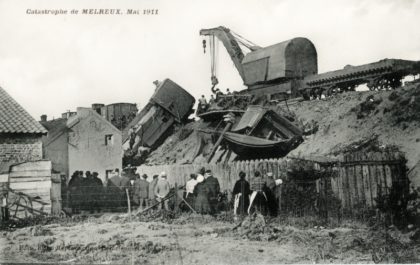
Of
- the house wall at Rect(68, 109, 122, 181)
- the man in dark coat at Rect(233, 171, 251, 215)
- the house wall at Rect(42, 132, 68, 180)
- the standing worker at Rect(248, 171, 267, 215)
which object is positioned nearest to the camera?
the standing worker at Rect(248, 171, 267, 215)

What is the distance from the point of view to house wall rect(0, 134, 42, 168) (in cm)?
1897

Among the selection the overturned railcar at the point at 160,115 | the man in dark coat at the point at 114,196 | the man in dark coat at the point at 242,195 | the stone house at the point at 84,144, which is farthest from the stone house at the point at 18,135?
the stone house at the point at 84,144

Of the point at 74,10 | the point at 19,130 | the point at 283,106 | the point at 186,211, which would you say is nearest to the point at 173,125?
the point at 283,106

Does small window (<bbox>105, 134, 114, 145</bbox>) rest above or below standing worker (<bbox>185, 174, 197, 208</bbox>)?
above

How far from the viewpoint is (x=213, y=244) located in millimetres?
9398

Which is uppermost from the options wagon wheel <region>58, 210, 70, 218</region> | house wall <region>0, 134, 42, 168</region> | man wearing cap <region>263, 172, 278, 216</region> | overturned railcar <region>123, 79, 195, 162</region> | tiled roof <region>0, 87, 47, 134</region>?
overturned railcar <region>123, 79, 195, 162</region>

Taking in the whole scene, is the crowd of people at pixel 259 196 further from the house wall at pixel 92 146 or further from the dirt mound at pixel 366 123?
the house wall at pixel 92 146

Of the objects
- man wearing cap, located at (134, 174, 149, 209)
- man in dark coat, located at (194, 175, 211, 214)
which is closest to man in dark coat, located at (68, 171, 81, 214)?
man wearing cap, located at (134, 174, 149, 209)

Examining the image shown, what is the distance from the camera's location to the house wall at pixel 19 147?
1897 centimetres

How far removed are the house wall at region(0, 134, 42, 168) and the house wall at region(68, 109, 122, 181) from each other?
14.3m

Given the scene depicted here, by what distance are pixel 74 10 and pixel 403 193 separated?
9.01m

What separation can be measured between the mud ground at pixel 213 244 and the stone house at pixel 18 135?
7688mm

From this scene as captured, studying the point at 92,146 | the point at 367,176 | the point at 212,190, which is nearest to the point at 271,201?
Answer: the point at 212,190

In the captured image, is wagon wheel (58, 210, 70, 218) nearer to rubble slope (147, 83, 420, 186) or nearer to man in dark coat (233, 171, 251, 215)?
man in dark coat (233, 171, 251, 215)
